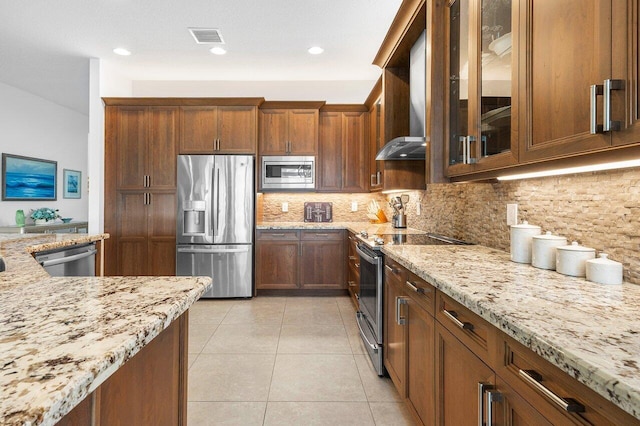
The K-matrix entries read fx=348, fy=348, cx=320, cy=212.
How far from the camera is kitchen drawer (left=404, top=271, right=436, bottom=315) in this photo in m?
1.50

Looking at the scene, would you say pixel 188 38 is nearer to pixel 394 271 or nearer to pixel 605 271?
pixel 394 271

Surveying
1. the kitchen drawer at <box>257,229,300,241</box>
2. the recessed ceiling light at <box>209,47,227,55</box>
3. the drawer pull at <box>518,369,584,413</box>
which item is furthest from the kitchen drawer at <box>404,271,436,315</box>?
the recessed ceiling light at <box>209,47,227,55</box>

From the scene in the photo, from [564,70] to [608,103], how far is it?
26cm

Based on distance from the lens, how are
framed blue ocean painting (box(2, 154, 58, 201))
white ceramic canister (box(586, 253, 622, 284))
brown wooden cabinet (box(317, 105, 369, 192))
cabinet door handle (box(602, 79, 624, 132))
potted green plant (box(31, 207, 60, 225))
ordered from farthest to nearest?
potted green plant (box(31, 207, 60, 225))
framed blue ocean painting (box(2, 154, 58, 201))
brown wooden cabinet (box(317, 105, 369, 192))
white ceramic canister (box(586, 253, 622, 284))
cabinet door handle (box(602, 79, 624, 132))

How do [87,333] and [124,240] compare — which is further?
[124,240]

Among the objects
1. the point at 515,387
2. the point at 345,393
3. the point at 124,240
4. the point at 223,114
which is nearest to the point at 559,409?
the point at 515,387

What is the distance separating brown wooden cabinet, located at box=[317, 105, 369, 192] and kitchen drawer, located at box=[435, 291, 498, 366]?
3.33m

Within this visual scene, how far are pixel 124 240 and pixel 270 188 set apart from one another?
6.31ft

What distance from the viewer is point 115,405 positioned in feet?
2.64

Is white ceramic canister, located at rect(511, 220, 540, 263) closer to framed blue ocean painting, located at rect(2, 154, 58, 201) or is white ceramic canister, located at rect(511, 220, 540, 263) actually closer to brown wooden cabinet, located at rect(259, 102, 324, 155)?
brown wooden cabinet, located at rect(259, 102, 324, 155)

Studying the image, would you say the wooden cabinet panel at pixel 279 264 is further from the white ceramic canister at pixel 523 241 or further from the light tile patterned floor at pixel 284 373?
the white ceramic canister at pixel 523 241

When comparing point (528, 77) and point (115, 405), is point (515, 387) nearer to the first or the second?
point (115, 405)

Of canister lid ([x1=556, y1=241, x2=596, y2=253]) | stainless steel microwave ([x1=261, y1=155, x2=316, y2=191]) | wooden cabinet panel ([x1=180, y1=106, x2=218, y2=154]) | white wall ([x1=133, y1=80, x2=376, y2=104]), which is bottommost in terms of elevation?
canister lid ([x1=556, y1=241, x2=596, y2=253])

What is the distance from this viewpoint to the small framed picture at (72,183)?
617 centimetres
